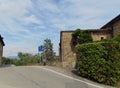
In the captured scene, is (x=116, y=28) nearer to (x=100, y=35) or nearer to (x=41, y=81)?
(x=100, y=35)

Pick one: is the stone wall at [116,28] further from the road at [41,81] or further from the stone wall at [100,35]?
the road at [41,81]

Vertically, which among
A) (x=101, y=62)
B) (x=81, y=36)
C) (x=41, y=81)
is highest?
(x=81, y=36)

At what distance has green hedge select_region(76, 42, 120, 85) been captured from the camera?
52.4 ft

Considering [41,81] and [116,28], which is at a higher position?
[116,28]

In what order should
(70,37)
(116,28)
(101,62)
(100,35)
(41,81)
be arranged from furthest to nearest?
1. (70,37)
2. (100,35)
3. (116,28)
4. (101,62)
5. (41,81)

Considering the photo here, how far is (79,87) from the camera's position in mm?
13359

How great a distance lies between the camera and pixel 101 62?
642 inches

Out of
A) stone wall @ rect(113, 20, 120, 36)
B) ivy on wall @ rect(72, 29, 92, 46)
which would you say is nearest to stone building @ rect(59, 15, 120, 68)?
ivy on wall @ rect(72, 29, 92, 46)

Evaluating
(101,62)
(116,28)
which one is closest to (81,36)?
(116,28)

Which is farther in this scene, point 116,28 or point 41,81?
point 116,28

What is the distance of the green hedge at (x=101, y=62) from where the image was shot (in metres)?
16.0

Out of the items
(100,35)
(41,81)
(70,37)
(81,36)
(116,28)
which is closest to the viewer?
(41,81)

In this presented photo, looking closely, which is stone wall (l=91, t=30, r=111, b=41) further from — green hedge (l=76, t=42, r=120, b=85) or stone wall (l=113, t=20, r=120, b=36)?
green hedge (l=76, t=42, r=120, b=85)

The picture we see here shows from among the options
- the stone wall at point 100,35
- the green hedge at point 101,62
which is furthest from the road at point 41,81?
the stone wall at point 100,35
